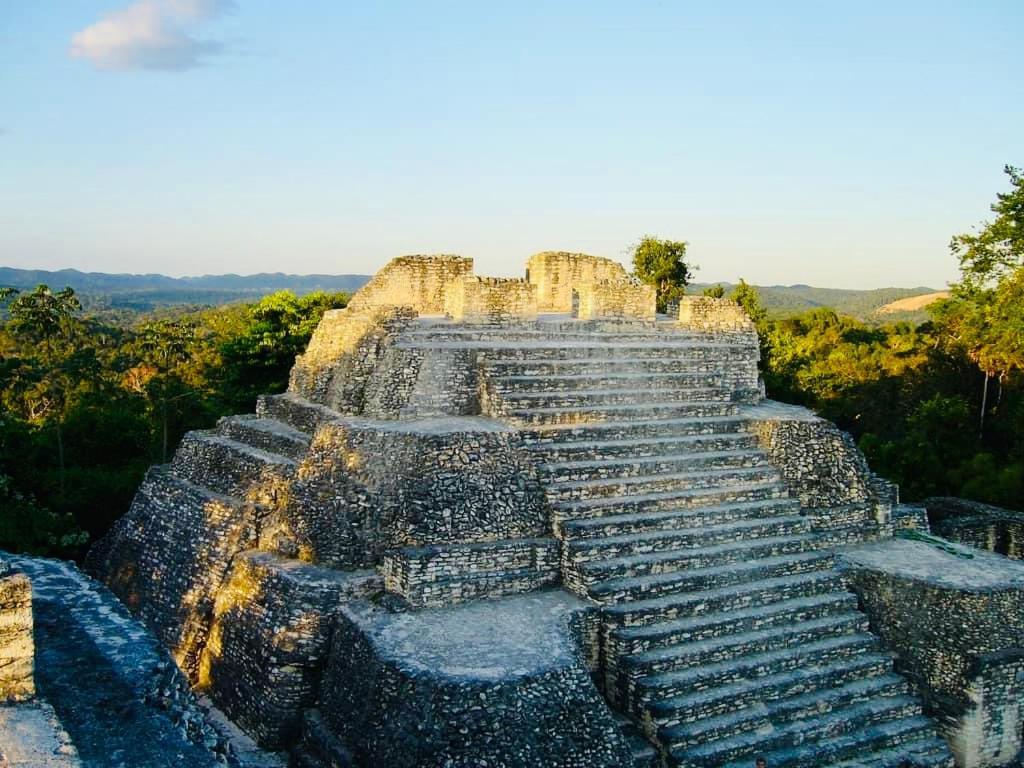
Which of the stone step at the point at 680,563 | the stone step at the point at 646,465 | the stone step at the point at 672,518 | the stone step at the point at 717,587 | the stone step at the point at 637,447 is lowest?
the stone step at the point at 717,587

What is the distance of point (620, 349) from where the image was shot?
458 inches

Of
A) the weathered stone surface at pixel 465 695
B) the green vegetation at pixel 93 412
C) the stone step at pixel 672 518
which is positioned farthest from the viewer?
the green vegetation at pixel 93 412

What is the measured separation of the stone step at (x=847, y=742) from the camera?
784 centimetres

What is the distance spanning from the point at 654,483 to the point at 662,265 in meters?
17.2

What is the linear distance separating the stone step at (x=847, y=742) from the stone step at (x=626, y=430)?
140 inches

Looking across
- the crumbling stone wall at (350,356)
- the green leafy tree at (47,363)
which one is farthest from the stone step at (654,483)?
the green leafy tree at (47,363)

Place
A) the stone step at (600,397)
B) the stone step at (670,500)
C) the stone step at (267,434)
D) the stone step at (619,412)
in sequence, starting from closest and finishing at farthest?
the stone step at (670,500) < the stone step at (619,412) < the stone step at (600,397) < the stone step at (267,434)

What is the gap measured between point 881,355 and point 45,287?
25.1 metres

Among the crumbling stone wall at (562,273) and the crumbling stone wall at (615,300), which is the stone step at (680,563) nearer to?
the crumbling stone wall at (615,300)

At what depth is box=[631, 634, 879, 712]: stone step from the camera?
7.82 m

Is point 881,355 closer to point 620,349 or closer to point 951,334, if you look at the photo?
point 951,334

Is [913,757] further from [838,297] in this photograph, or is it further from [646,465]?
[838,297]

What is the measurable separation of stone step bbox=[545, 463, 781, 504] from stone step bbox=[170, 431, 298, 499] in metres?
3.35

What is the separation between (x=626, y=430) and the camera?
10156mm
